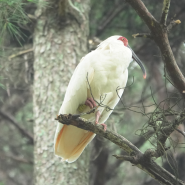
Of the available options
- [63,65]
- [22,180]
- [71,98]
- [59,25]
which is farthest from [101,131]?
[22,180]

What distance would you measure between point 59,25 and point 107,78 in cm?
131

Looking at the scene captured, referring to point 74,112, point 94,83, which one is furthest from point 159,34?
point 74,112

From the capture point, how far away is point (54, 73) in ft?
11.2

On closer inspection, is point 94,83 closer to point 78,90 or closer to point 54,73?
point 78,90

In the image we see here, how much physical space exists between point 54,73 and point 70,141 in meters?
1.00

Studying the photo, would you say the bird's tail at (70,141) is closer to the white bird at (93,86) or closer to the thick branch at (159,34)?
the white bird at (93,86)

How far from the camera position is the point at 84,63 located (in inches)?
102

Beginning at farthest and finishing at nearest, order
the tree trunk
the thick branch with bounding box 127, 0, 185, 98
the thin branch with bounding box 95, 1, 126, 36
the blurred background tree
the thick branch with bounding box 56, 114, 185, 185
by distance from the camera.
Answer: the thin branch with bounding box 95, 1, 126, 36
the blurred background tree
the tree trunk
the thick branch with bounding box 56, 114, 185, 185
the thick branch with bounding box 127, 0, 185, 98

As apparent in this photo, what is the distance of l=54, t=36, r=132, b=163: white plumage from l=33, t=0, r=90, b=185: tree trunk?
1.59ft

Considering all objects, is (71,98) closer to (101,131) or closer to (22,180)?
(101,131)

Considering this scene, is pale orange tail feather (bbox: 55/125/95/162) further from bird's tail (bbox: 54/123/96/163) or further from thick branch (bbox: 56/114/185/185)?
thick branch (bbox: 56/114/185/185)

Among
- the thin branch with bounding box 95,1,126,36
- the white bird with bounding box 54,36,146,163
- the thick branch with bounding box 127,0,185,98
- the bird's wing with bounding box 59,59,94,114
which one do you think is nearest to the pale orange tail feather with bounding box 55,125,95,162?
the white bird with bounding box 54,36,146,163

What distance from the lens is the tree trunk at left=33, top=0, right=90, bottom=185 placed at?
3.14 metres

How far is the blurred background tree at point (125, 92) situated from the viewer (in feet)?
12.2
